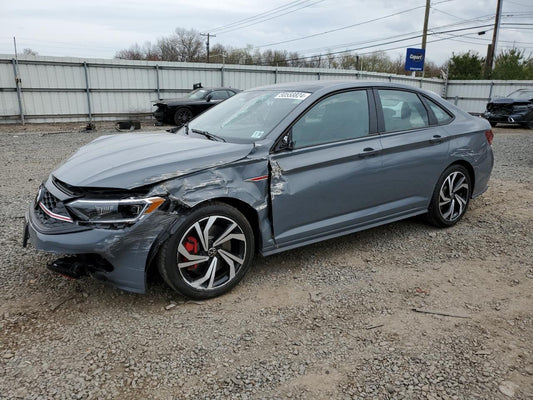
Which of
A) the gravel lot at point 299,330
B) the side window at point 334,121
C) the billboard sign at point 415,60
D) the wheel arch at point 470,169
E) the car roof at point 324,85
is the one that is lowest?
the gravel lot at point 299,330

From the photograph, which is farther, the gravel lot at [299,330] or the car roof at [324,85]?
the car roof at [324,85]

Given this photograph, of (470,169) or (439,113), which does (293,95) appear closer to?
(439,113)

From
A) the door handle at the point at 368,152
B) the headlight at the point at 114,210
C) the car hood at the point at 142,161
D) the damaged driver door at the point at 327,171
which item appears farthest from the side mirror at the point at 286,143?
the headlight at the point at 114,210

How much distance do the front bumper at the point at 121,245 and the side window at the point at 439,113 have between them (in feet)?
10.3

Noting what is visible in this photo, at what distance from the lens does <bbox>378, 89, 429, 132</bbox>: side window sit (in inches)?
160

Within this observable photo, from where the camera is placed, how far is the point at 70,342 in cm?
258

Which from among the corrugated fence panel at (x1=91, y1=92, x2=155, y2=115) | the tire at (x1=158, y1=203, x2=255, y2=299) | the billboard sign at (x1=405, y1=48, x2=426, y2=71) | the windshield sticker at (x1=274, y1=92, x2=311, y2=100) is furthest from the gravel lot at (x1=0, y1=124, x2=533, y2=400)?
the billboard sign at (x1=405, y1=48, x2=426, y2=71)

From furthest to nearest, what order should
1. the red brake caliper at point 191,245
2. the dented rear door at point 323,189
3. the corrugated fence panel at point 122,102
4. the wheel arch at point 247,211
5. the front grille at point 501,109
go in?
1. the corrugated fence panel at point 122,102
2. the front grille at point 501,109
3. the dented rear door at point 323,189
4. the wheel arch at point 247,211
5. the red brake caliper at point 191,245

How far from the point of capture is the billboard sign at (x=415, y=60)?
23625mm

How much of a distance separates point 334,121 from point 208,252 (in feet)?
5.37

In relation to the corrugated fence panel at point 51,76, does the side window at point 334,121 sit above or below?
below

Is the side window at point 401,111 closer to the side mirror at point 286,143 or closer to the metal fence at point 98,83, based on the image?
the side mirror at point 286,143

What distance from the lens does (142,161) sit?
9.82 ft

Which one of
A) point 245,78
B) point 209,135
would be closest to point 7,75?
point 245,78
